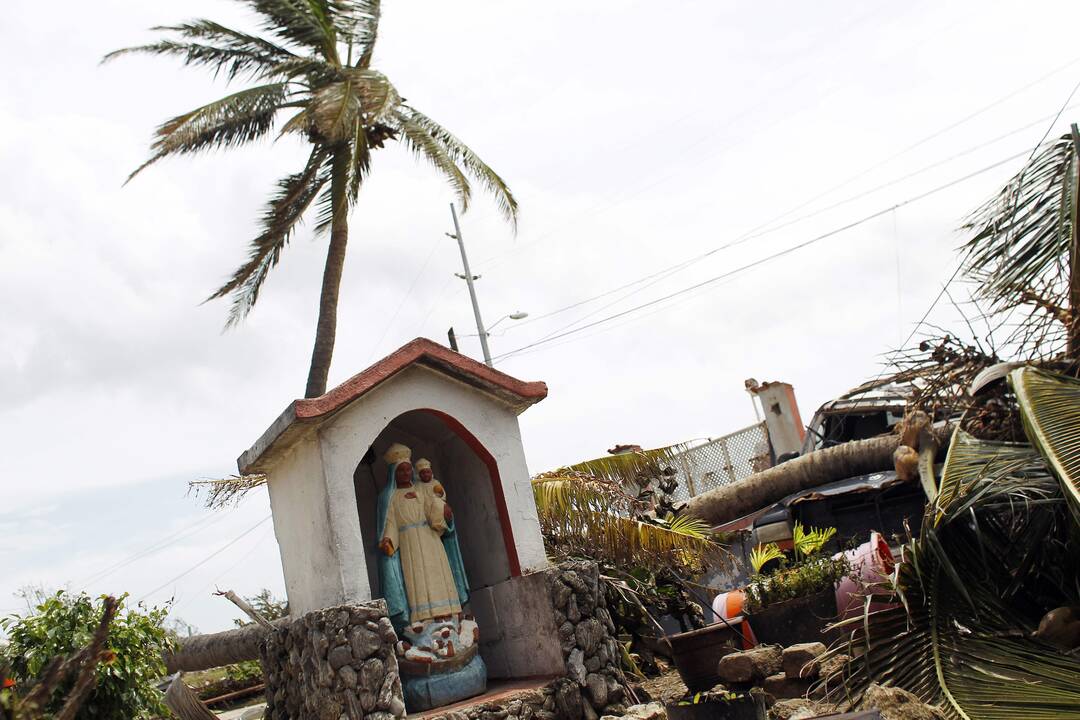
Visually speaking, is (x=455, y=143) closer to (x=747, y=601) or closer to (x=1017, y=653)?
(x=747, y=601)

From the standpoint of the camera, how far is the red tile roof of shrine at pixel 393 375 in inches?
290

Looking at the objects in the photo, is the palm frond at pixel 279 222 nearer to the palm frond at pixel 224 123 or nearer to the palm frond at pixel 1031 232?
the palm frond at pixel 224 123

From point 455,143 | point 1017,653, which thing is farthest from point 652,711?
point 455,143

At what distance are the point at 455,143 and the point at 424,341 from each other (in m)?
6.51

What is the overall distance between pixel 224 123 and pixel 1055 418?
394 inches

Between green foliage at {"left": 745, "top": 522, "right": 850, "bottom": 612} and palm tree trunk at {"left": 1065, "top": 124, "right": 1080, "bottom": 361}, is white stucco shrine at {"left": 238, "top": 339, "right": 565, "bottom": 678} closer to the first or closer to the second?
green foliage at {"left": 745, "top": 522, "right": 850, "bottom": 612}

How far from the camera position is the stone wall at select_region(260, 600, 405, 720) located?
22.2 ft

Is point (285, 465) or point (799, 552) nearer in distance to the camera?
point (285, 465)

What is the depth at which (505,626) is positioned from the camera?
8.53m

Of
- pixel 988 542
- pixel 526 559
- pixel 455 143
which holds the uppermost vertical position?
pixel 455 143

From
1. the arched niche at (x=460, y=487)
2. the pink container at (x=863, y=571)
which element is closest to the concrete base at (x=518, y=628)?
the arched niche at (x=460, y=487)

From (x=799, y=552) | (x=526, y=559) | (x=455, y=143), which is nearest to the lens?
(x=526, y=559)

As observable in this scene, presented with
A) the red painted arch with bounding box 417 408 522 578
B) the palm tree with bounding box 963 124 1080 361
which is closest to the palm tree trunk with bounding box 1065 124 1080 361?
the palm tree with bounding box 963 124 1080 361

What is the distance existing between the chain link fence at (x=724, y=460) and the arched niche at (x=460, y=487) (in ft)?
32.8
